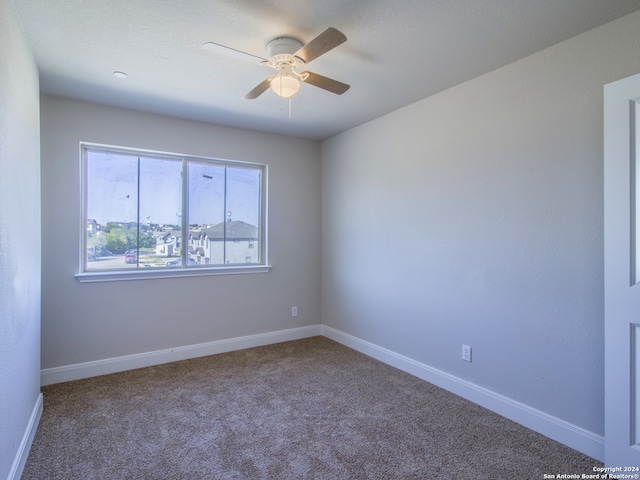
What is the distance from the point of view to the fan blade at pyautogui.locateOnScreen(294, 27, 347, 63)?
1.66m

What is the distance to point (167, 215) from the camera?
3590mm

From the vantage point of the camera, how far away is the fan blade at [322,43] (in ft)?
5.45

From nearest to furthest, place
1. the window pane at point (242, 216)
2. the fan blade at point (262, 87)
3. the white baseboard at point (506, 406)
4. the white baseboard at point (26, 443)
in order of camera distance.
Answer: the white baseboard at point (26, 443), the white baseboard at point (506, 406), the fan blade at point (262, 87), the window pane at point (242, 216)

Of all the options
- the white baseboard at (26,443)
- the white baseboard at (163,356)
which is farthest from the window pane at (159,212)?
the white baseboard at (26,443)

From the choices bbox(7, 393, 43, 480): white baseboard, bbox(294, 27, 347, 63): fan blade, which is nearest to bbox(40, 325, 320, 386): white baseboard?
bbox(7, 393, 43, 480): white baseboard

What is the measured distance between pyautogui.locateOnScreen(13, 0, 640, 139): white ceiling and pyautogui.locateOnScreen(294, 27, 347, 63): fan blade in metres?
0.21

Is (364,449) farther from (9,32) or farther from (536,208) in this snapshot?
(9,32)

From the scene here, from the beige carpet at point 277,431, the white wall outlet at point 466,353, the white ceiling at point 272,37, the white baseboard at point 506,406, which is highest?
the white ceiling at point 272,37

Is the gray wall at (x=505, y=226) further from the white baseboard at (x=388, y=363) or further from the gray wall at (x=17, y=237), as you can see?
the gray wall at (x=17, y=237)

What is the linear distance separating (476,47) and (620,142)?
1.01 m

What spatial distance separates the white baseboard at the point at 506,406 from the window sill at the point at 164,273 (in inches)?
65.2

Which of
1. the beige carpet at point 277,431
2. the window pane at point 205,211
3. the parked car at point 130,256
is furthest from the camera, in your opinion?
the window pane at point 205,211

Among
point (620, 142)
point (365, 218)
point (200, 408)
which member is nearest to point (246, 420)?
point (200, 408)

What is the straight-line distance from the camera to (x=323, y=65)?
7.98 feet
